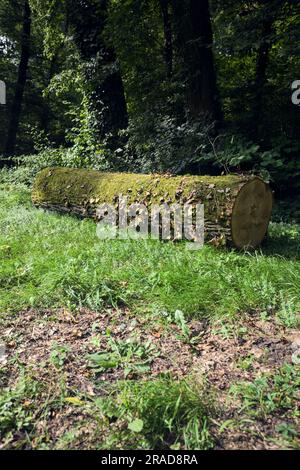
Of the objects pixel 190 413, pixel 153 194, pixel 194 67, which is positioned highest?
pixel 194 67

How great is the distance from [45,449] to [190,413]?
29.6 inches

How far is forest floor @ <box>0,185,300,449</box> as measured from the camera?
2.00 m

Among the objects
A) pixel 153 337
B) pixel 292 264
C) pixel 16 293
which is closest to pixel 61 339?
pixel 153 337

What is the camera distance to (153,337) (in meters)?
2.84

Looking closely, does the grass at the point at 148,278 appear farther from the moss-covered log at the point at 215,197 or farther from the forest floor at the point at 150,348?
the moss-covered log at the point at 215,197

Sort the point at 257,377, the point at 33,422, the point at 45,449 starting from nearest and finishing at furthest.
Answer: the point at 45,449
the point at 33,422
the point at 257,377

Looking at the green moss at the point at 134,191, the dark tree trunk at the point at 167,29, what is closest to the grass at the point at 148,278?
the green moss at the point at 134,191

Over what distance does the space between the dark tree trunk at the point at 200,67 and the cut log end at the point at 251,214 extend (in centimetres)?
378

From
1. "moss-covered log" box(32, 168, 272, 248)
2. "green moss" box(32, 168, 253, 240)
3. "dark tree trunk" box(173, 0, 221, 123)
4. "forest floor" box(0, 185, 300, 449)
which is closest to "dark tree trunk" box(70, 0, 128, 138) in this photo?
"dark tree trunk" box(173, 0, 221, 123)

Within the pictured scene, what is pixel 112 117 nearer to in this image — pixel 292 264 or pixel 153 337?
pixel 292 264

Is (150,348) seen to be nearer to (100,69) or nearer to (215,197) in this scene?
(215,197)

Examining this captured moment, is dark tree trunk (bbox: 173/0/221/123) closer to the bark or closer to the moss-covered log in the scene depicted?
the bark
